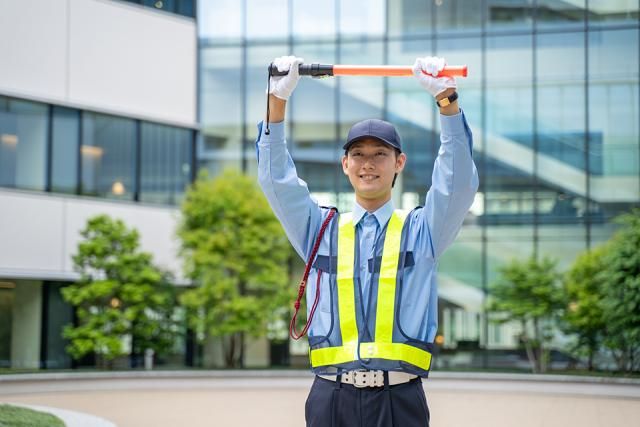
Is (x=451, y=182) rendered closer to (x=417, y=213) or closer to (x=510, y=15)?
(x=417, y=213)

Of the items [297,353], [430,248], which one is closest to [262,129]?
[430,248]

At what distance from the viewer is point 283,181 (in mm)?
3602

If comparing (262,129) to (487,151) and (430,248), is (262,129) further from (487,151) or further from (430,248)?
(487,151)

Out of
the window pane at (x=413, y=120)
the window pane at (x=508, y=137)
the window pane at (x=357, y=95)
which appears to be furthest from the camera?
the window pane at (x=357, y=95)

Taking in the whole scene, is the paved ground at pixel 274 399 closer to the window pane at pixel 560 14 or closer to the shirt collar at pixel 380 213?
the shirt collar at pixel 380 213

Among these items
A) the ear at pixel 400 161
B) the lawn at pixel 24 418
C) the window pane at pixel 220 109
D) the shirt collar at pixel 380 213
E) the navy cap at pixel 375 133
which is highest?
the window pane at pixel 220 109

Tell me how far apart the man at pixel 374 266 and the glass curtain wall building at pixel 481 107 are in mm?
21365

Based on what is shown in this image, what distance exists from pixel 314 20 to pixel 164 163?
19.3 feet

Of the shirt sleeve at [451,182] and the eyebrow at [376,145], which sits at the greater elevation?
the eyebrow at [376,145]

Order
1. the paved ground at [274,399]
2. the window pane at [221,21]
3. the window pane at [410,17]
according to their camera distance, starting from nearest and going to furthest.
→ the paved ground at [274,399] → the window pane at [410,17] → the window pane at [221,21]

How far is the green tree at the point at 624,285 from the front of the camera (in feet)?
64.5

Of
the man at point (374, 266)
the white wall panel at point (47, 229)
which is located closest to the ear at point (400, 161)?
the man at point (374, 266)

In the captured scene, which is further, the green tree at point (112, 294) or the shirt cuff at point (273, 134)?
the green tree at point (112, 294)

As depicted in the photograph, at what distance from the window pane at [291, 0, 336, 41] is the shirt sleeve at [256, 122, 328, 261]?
23.3 metres
